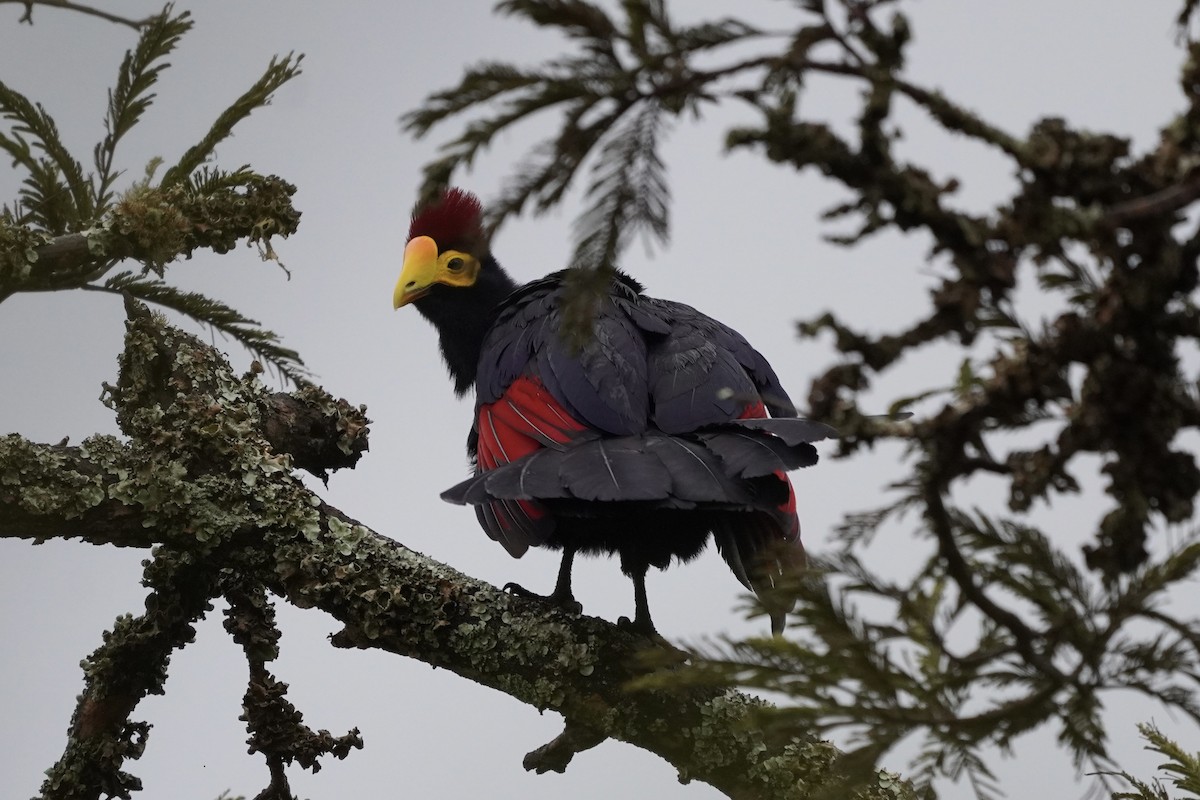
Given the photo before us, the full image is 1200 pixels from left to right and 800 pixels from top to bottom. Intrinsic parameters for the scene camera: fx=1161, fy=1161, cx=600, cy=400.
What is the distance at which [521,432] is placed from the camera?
9.25ft

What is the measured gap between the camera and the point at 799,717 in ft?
4.61

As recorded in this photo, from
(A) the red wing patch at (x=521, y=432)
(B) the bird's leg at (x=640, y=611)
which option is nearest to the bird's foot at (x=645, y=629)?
(B) the bird's leg at (x=640, y=611)

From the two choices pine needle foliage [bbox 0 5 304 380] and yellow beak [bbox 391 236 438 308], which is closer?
pine needle foliage [bbox 0 5 304 380]

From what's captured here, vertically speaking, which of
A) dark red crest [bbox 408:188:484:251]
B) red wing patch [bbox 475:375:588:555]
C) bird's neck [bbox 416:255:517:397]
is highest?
dark red crest [bbox 408:188:484:251]

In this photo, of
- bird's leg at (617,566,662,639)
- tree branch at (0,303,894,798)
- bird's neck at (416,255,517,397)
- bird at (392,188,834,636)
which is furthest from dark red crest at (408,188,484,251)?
bird's leg at (617,566,662,639)

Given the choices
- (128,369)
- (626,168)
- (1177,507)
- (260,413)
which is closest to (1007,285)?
(1177,507)

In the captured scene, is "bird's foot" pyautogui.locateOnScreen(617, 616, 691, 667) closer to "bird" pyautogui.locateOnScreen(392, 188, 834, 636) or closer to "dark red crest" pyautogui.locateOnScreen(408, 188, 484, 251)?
"bird" pyautogui.locateOnScreen(392, 188, 834, 636)

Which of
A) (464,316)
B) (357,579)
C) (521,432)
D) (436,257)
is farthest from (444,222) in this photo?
(357,579)

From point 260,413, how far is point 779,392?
142 cm

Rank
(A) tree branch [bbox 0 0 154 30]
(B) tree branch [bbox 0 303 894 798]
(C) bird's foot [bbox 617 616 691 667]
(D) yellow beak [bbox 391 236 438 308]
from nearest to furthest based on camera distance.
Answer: (A) tree branch [bbox 0 0 154 30], (B) tree branch [bbox 0 303 894 798], (C) bird's foot [bbox 617 616 691 667], (D) yellow beak [bbox 391 236 438 308]

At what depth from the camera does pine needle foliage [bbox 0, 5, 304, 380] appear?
A: 265 cm

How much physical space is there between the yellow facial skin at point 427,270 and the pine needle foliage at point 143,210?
0.85 m

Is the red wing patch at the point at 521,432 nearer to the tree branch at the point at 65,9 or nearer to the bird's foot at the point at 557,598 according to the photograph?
the bird's foot at the point at 557,598

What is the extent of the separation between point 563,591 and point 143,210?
1.38m
